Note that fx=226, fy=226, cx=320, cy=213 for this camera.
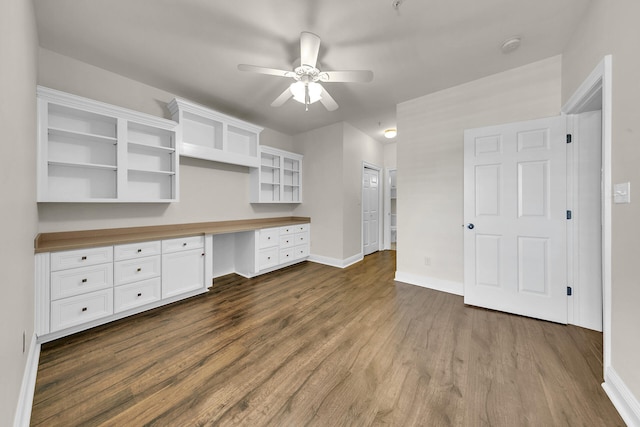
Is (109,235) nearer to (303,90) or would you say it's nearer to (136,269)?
(136,269)

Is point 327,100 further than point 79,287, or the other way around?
point 327,100

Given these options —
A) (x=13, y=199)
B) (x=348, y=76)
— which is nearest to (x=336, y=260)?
(x=348, y=76)

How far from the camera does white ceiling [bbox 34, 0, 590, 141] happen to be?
1.81 metres

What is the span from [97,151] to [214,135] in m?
1.40

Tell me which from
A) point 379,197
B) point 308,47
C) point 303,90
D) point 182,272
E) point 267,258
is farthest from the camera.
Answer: point 379,197

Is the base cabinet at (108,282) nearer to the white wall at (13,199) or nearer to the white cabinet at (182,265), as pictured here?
the white cabinet at (182,265)

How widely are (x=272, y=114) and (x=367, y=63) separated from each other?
6.19 ft

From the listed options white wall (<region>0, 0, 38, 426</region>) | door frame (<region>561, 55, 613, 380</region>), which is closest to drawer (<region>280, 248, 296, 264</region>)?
white wall (<region>0, 0, 38, 426</region>)

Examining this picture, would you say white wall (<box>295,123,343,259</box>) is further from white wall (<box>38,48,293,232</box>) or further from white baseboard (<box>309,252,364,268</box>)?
white wall (<box>38,48,293,232</box>)

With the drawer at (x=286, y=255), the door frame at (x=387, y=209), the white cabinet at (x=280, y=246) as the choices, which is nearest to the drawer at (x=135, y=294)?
the white cabinet at (x=280, y=246)

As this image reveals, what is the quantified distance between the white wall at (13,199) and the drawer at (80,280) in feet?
1.73

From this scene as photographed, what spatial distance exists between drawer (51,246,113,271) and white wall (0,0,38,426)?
0.47 metres

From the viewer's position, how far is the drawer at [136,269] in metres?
2.25

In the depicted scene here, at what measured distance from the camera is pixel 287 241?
4148mm
